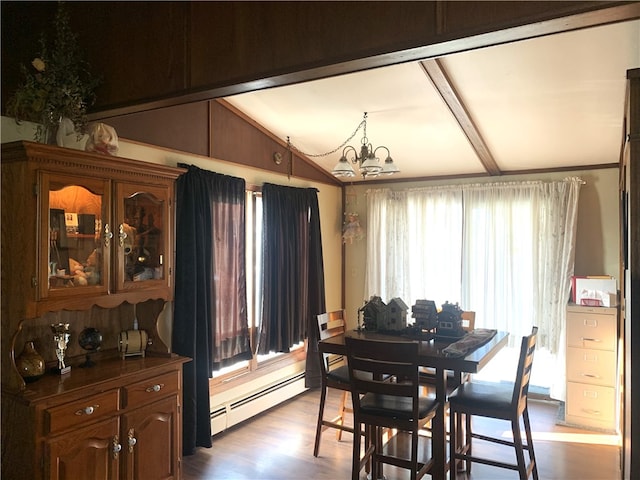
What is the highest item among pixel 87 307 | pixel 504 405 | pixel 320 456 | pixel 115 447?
pixel 87 307

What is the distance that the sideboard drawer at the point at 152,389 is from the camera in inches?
103

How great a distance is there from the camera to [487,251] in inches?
194

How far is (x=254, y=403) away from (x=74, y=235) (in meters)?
2.44

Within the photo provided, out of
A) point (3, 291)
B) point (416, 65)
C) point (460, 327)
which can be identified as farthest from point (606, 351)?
point (3, 291)

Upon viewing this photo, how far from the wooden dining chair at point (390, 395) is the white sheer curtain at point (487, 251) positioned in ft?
7.37

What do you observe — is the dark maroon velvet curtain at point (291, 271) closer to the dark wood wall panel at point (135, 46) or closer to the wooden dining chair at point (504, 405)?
the wooden dining chair at point (504, 405)

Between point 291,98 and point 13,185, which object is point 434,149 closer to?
point 291,98

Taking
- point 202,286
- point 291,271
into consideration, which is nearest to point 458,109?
point 291,271

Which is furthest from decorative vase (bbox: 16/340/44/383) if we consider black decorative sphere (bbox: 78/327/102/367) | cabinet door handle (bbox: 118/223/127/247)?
cabinet door handle (bbox: 118/223/127/247)

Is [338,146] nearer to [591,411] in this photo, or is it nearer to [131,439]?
[131,439]

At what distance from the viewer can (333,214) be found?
5.67 m

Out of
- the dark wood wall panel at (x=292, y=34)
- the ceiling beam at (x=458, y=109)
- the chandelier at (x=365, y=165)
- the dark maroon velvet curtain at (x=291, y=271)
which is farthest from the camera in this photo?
the dark maroon velvet curtain at (x=291, y=271)

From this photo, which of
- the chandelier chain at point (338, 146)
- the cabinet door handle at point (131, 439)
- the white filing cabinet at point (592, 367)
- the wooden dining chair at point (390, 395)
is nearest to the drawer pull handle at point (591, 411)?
the white filing cabinet at point (592, 367)

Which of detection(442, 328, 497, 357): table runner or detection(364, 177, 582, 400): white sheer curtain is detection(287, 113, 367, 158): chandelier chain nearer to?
detection(364, 177, 582, 400): white sheer curtain
